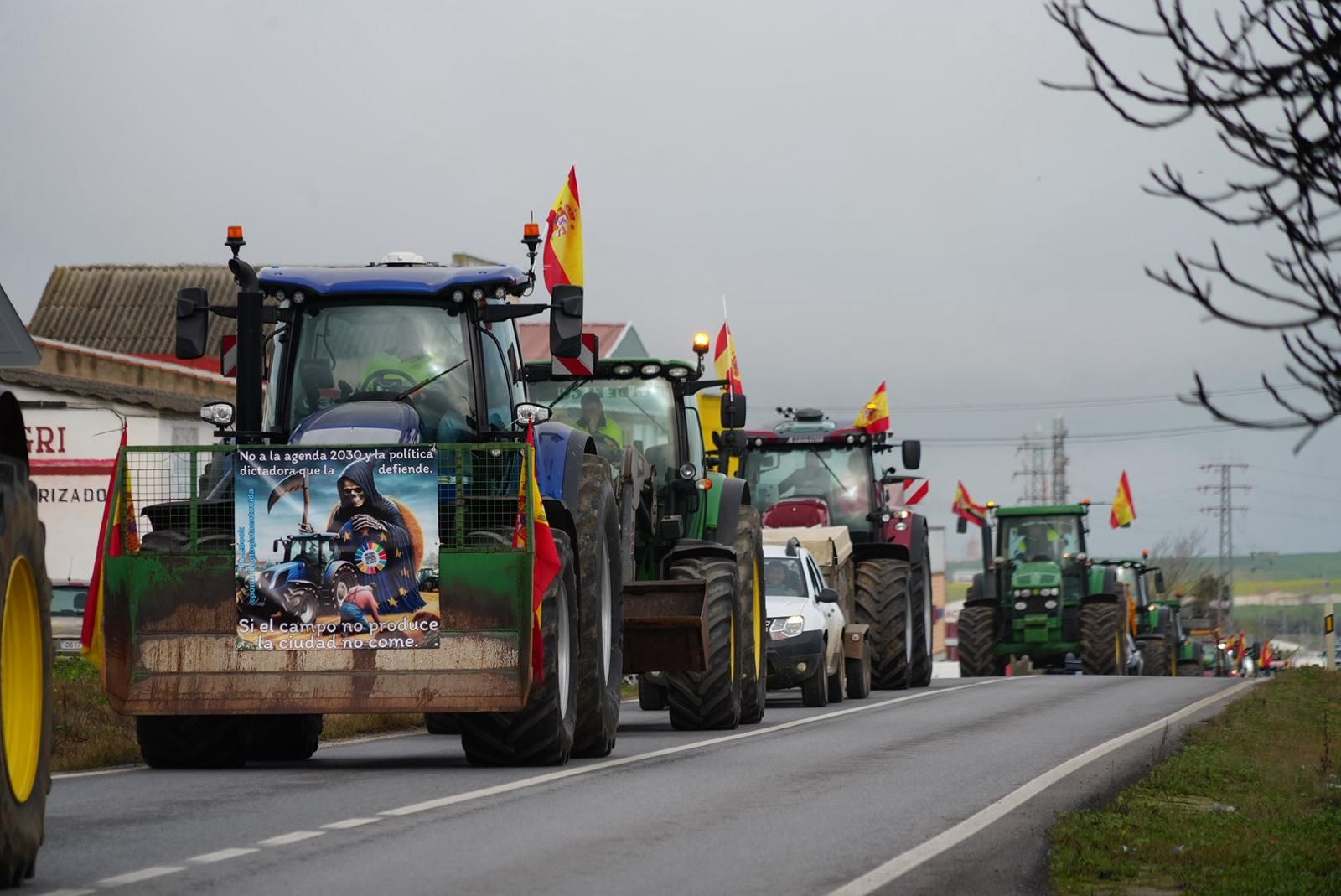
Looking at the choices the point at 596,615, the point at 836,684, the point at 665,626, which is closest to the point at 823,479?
the point at 836,684

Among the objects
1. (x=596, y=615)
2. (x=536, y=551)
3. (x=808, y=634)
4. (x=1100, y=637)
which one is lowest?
(x=1100, y=637)

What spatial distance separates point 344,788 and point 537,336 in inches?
2077

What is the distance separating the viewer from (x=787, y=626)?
2408 cm

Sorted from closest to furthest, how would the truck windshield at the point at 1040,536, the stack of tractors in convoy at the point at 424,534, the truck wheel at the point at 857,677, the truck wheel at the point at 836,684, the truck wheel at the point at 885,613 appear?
the stack of tractors in convoy at the point at 424,534, the truck wheel at the point at 836,684, the truck wheel at the point at 857,677, the truck wheel at the point at 885,613, the truck windshield at the point at 1040,536

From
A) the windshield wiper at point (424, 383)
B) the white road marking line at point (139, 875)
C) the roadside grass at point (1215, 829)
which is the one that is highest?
the windshield wiper at point (424, 383)

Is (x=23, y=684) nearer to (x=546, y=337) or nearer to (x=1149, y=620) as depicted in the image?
(x=1149, y=620)

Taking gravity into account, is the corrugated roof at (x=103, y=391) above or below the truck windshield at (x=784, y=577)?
above

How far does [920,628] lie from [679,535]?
A: 41.1ft

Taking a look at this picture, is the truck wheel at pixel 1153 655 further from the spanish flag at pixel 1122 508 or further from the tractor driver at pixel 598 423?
the tractor driver at pixel 598 423

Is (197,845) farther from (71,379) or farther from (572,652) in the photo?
(71,379)

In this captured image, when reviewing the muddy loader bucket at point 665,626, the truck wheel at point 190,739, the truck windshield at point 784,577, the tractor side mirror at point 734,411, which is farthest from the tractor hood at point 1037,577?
the truck wheel at point 190,739

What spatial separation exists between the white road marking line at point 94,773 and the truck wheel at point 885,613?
1655cm

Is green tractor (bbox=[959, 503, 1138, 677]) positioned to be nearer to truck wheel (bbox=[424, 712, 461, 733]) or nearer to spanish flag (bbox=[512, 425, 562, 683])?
truck wheel (bbox=[424, 712, 461, 733])

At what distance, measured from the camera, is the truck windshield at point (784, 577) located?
2494cm
